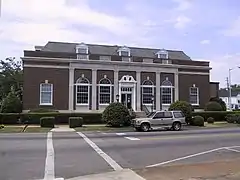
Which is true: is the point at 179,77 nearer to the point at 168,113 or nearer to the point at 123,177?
the point at 168,113

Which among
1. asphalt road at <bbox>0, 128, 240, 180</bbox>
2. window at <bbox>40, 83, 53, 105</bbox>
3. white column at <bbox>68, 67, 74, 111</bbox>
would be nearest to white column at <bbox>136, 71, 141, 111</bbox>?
white column at <bbox>68, 67, 74, 111</bbox>

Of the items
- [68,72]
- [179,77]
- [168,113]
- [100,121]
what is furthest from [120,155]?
[179,77]

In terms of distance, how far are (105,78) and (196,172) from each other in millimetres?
36039

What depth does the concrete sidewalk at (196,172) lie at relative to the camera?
9.45 m

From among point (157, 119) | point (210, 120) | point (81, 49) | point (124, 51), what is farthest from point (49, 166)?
point (124, 51)

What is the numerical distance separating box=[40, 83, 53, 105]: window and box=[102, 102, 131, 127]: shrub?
12554mm

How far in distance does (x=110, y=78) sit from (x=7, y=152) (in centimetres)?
3115

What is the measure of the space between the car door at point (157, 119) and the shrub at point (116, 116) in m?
4.19

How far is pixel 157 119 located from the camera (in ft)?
99.7

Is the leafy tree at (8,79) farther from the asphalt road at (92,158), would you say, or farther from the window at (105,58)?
the asphalt road at (92,158)

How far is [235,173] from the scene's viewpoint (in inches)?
392

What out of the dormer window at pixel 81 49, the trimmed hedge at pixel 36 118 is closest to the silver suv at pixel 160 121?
the trimmed hedge at pixel 36 118

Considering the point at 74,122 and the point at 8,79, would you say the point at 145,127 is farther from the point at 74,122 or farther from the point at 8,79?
the point at 8,79

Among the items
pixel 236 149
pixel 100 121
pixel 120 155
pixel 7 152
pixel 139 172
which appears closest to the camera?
pixel 139 172
